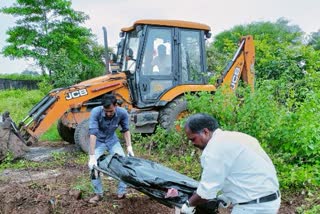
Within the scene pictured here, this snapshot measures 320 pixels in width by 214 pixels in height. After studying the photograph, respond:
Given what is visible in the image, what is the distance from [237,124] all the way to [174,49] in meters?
2.95

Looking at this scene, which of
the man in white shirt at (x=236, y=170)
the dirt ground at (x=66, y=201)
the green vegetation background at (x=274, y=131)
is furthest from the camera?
the green vegetation background at (x=274, y=131)

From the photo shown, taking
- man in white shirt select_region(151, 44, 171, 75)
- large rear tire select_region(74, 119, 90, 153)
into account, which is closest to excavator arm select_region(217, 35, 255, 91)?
man in white shirt select_region(151, 44, 171, 75)

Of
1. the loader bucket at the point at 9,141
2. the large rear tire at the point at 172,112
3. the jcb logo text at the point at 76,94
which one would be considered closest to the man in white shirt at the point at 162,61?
the large rear tire at the point at 172,112

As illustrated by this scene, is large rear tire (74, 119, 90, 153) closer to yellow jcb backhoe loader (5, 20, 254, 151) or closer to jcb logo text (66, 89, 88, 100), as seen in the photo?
yellow jcb backhoe loader (5, 20, 254, 151)

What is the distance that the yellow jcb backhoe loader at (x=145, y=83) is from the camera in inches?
322

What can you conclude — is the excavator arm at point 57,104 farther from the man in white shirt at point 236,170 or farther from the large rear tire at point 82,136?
the man in white shirt at point 236,170

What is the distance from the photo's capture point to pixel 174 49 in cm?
869

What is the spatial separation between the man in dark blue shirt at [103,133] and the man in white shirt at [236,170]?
7.37 feet

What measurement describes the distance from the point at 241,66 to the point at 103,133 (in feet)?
17.8

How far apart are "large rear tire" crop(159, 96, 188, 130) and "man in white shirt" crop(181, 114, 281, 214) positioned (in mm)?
5620

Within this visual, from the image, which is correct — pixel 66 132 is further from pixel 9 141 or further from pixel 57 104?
pixel 9 141

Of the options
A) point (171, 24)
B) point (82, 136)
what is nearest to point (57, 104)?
point (82, 136)

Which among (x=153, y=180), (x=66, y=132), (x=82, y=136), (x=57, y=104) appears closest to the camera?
(x=153, y=180)

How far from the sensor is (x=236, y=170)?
9.16ft
